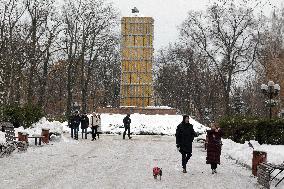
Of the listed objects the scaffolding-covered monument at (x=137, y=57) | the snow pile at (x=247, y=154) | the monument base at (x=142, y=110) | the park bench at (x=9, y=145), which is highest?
the scaffolding-covered monument at (x=137, y=57)

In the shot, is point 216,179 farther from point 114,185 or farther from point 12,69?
point 12,69

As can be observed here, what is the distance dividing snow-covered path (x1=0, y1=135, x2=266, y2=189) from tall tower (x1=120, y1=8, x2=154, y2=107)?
96.8 feet

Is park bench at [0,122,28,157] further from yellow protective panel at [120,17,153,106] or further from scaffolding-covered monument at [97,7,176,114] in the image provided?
yellow protective panel at [120,17,153,106]

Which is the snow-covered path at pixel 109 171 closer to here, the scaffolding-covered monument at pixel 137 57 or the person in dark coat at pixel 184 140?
the person in dark coat at pixel 184 140

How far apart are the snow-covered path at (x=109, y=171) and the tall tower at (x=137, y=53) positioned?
29507mm

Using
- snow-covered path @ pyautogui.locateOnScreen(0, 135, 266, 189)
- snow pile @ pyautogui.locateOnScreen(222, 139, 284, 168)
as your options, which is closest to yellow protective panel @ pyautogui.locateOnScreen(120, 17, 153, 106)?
snow pile @ pyautogui.locateOnScreen(222, 139, 284, 168)

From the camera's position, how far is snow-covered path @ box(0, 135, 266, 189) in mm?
11945

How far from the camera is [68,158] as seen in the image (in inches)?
706

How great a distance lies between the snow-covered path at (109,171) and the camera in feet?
39.2

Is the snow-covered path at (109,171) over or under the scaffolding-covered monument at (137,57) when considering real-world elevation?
under

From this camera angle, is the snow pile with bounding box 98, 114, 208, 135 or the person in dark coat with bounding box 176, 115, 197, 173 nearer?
the person in dark coat with bounding box 176, 115, 197, 173

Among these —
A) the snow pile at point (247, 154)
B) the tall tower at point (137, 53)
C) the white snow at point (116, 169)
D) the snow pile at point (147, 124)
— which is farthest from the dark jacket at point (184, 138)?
the tall tower at point (137, 53)

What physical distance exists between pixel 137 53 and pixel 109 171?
3549cm

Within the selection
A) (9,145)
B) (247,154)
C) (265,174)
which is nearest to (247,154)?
(247,154)
